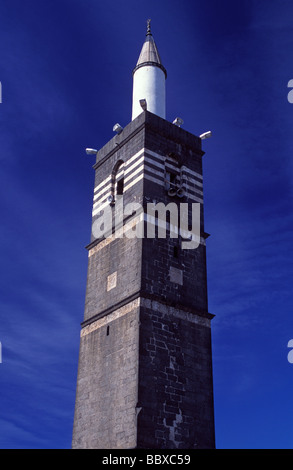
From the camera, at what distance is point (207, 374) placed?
1045 inches

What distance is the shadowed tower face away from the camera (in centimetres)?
2425

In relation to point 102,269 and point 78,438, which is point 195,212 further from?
point 78,438

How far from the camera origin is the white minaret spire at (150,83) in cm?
3281

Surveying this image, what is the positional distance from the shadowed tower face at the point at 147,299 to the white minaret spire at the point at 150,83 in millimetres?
83

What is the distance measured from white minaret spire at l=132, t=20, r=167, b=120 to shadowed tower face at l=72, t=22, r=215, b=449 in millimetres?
83

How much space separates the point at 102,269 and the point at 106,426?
8.08m

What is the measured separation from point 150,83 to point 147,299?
14.1 metres

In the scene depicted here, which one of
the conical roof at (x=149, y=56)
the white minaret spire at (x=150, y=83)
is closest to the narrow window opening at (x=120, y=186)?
the white minaret spire at (x=150, y=83)

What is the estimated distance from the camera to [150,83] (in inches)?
1315

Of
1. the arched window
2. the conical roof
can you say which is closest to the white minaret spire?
the conical roof

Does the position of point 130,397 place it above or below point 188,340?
below

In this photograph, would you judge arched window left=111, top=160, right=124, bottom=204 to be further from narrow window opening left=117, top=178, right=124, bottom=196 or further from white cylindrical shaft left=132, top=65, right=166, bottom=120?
white cylindrical shaft left=132, top=65, right=166, bottom=120
